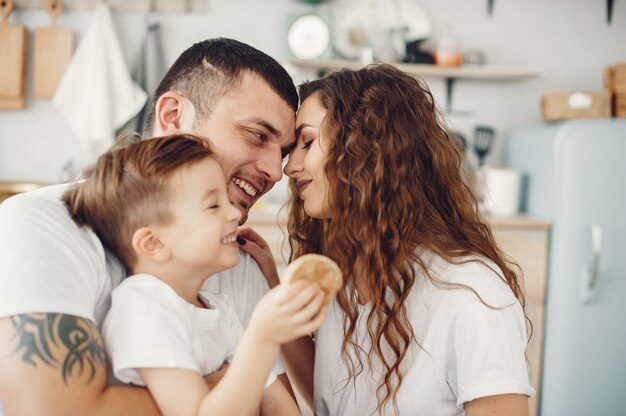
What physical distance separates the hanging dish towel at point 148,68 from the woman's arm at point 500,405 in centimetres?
249

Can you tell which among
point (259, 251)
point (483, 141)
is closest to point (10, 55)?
point (259, 251)

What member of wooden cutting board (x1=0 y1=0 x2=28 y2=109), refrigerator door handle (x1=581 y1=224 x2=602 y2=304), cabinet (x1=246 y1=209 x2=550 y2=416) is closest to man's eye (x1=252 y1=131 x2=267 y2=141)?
cabinet (x1=246 y1=209 x2=550 y2=416)

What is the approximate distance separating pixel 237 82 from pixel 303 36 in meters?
1.95

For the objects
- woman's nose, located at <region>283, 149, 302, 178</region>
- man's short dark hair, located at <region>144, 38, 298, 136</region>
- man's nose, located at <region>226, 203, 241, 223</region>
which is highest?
man's short dark hair, located at <region>144, 38, 298, 136</region>

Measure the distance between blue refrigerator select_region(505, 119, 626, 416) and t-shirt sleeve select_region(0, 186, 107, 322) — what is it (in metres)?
2.36

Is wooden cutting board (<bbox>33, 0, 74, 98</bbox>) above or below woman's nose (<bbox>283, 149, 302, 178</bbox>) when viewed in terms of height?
above

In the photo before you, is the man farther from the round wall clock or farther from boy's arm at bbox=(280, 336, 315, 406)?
the round wall clock

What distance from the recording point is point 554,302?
2.80 meters

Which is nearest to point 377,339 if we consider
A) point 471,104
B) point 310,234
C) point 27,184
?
point 310,234

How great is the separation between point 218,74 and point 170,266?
57 centimetres

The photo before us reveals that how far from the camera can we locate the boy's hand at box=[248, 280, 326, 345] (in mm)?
825

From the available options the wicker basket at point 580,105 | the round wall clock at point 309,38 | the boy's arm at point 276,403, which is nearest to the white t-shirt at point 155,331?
the boy's arm at point 276,403

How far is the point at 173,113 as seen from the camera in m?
1.42

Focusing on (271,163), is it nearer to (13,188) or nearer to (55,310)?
(55,310)
